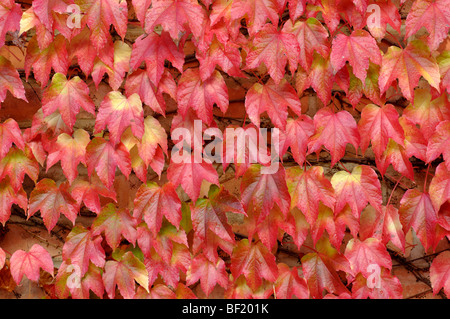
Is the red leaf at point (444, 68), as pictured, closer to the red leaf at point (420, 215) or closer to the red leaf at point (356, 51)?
the red leaf at point (356, 51)

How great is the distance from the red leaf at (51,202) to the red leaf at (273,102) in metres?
0.75

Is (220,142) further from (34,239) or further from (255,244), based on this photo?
(34,239)

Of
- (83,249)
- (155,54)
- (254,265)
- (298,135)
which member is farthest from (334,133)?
(83,249)

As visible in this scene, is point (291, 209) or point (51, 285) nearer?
point (291, 209)

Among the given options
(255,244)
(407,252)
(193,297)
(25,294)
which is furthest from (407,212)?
(25,294)

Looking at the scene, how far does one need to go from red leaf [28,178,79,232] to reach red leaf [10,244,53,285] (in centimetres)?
13

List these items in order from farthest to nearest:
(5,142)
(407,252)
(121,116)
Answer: (407,252)
(5,142)
(121,116)

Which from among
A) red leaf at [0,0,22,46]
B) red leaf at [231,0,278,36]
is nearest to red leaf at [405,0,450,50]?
red leaf at [231,0,278,36]

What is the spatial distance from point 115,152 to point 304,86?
70 cm

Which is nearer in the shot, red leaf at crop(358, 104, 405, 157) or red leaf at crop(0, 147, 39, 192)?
red leaf at crop(358, 104, 405, 157)

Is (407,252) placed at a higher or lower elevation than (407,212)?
lower

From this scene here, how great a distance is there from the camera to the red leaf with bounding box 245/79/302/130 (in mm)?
1340

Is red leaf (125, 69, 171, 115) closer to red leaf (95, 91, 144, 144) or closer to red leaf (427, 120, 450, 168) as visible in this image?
red leaf (95, 91, 144, 144)

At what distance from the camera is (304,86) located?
142cm
